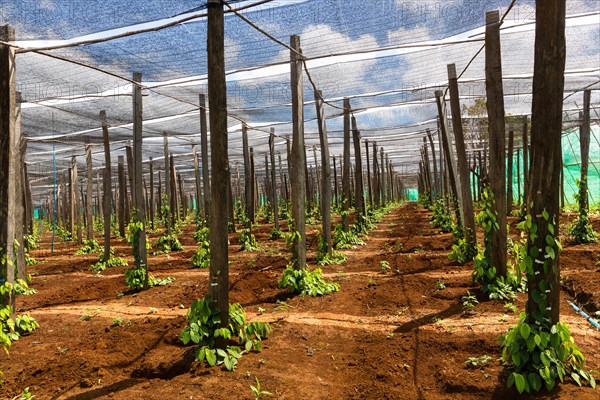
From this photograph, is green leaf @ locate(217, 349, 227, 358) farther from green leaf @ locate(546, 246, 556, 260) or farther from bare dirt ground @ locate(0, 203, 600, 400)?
green leaf @ locate(546, 246, 556, 260)

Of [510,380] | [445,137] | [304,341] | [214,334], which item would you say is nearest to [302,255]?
[304,341]

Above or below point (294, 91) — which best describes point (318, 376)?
below

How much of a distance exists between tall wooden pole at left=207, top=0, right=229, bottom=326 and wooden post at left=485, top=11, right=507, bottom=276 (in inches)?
132

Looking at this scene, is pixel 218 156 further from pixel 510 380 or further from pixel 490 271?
pixel 490 271

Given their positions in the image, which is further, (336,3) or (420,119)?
(420,119)

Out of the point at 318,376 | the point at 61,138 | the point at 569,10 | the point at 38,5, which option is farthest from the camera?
the point at 61,138

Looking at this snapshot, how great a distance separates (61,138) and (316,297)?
9.65 m

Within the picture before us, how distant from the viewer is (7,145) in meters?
4.80

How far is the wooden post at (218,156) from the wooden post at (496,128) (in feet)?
11.0

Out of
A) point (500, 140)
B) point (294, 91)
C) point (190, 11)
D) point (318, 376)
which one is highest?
point (190, 11)

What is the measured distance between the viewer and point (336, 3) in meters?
5.45

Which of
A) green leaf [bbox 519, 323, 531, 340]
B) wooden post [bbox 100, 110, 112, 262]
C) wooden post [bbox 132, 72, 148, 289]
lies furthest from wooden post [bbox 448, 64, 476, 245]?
wooden post [bbox 100, 110, 112, 262]

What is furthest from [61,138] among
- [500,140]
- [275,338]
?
[500,140]

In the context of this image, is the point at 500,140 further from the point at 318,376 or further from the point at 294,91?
the point at 318,376
